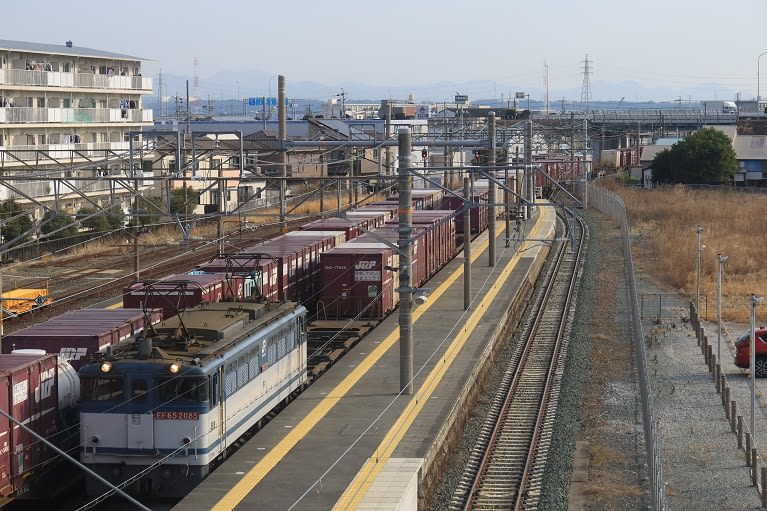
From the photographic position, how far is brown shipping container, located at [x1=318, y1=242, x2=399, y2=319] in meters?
24.8

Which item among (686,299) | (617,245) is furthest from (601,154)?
(686,299)

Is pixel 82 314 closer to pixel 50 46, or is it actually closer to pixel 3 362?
pixel 3 362

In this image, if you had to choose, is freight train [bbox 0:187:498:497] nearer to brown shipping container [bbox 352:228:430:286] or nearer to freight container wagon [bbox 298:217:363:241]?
brown shipping container [bbox 352:228:430:286]

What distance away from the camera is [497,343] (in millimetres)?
25281

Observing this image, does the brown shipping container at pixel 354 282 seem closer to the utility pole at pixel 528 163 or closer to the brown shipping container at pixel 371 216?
the utility pole at pixel 528 163

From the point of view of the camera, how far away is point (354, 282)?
2491cm

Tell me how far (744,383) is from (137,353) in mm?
13647

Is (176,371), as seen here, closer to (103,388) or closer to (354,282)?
(103,388)

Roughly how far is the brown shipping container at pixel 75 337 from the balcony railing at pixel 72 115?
2791 cm

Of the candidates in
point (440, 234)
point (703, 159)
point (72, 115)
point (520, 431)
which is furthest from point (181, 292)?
point (703, 159)

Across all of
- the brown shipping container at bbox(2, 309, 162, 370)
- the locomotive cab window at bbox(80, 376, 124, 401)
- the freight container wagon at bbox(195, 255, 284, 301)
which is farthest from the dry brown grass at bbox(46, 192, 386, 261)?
the locomotive cab window at bbox(80, 376, 124, 401)

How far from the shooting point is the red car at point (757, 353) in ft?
75.7

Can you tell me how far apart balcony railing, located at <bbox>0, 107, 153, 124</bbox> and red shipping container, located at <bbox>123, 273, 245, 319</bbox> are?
24.6 meters

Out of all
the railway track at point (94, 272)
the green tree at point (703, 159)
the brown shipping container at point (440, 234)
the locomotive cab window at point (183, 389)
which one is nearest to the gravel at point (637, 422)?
the locomotive cab window at point (183, 389)
